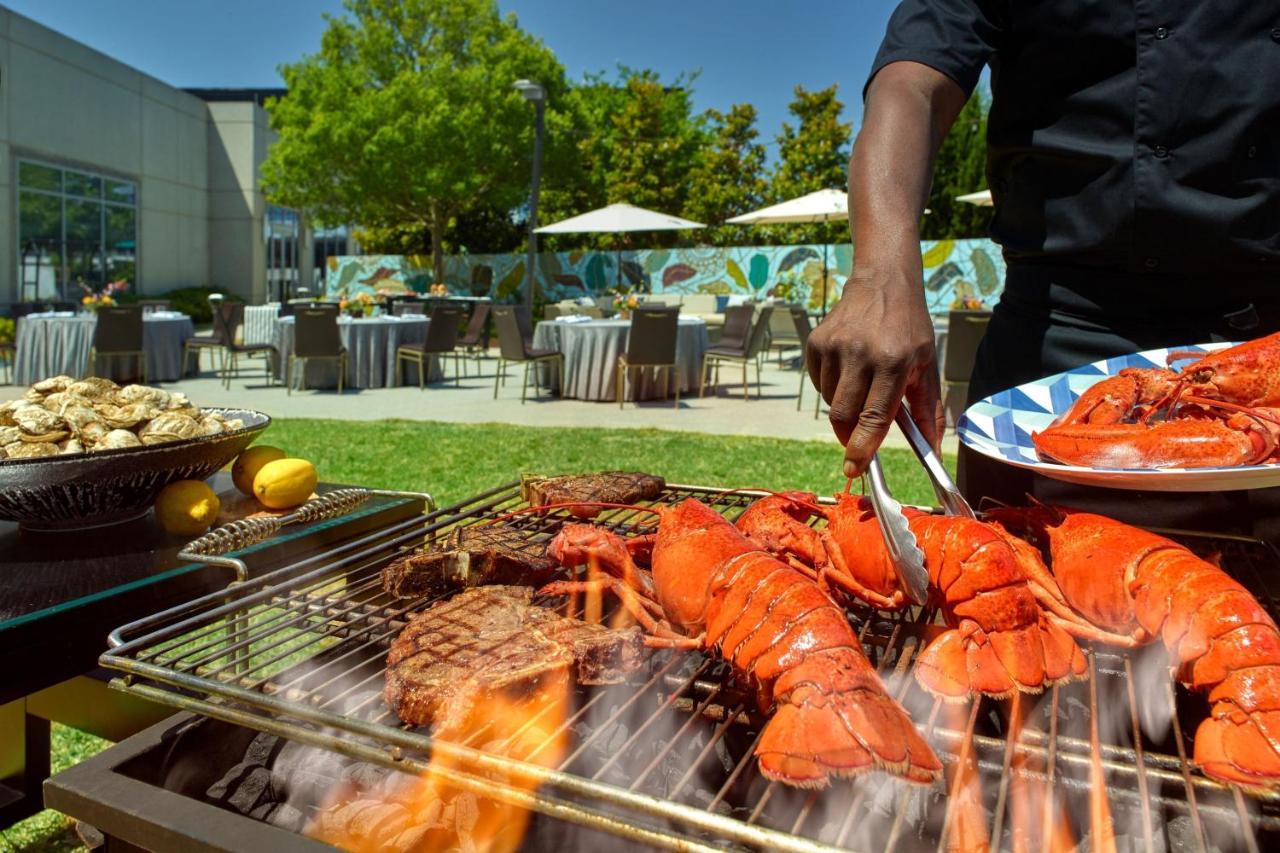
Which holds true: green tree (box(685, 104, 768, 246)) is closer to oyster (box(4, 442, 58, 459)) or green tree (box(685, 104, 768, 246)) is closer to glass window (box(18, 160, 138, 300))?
glass window (box(18, 160, 138, 300))

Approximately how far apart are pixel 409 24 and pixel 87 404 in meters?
30.0

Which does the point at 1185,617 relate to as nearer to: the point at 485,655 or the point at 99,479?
the point at 485,655

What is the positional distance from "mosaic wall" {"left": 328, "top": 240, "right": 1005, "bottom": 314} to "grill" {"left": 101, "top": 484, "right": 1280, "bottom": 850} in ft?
65.1

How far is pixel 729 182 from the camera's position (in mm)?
28812

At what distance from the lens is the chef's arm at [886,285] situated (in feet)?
4.50

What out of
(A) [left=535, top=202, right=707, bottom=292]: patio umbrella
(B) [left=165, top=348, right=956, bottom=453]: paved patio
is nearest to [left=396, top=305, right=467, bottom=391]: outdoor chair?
(B) [left=165, top=348, right=956, bottom=453]: paved patio

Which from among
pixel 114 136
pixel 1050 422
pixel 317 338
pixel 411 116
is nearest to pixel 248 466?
pixel 1050 422

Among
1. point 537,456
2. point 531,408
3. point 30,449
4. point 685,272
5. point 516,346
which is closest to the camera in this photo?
point 30,449

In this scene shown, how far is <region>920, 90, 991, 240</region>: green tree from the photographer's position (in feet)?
77.5

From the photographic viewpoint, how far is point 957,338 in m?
8.88

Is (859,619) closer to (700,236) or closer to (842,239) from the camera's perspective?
(842,239)

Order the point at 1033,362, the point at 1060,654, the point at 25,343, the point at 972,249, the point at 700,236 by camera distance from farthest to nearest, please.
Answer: the point at 700,236 → the point at 972,249 → the point at 25,343 → the point at 1033,362 → the point at 1060,654

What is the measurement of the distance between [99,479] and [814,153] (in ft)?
90.0

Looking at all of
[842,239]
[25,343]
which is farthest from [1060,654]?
[842,239]
